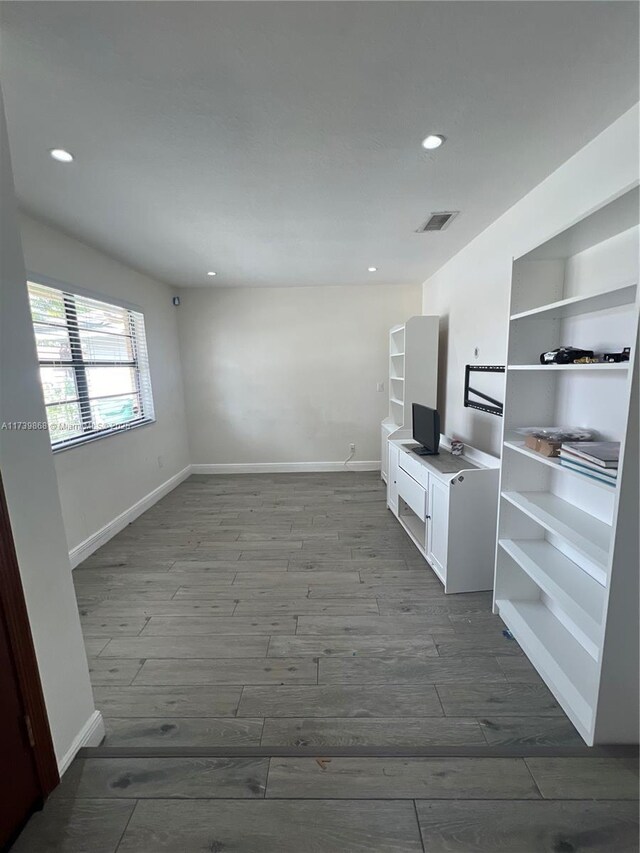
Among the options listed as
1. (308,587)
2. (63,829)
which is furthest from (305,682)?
(63,829)

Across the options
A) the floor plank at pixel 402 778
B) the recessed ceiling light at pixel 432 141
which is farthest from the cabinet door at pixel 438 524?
the recessed ceiling light at pixel 432 141

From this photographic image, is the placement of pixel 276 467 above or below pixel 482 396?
below

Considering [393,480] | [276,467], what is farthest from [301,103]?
[276,467]

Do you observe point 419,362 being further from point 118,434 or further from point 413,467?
point 118,434

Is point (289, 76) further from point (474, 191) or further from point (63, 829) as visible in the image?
point (63, 829)

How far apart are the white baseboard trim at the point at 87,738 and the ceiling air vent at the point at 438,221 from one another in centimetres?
337

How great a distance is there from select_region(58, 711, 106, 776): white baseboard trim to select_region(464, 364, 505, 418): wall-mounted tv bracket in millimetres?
2683

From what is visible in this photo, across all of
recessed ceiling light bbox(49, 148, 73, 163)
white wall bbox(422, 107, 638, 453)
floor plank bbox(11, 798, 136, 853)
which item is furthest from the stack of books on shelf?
recessed ceiling light bbox(49, 148, 73, 163)

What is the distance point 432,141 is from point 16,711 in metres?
2.78

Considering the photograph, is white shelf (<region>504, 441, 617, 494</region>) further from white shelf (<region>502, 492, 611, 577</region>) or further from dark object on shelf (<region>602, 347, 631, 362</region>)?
dark object on shelf (<region>602, 347, 631, 362</region>)

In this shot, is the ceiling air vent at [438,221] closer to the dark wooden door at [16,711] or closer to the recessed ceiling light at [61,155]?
the recessed ceiling light at [61,155]

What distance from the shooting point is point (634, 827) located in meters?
1.02

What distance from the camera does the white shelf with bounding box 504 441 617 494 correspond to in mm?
1212

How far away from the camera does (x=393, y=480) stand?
333cm
